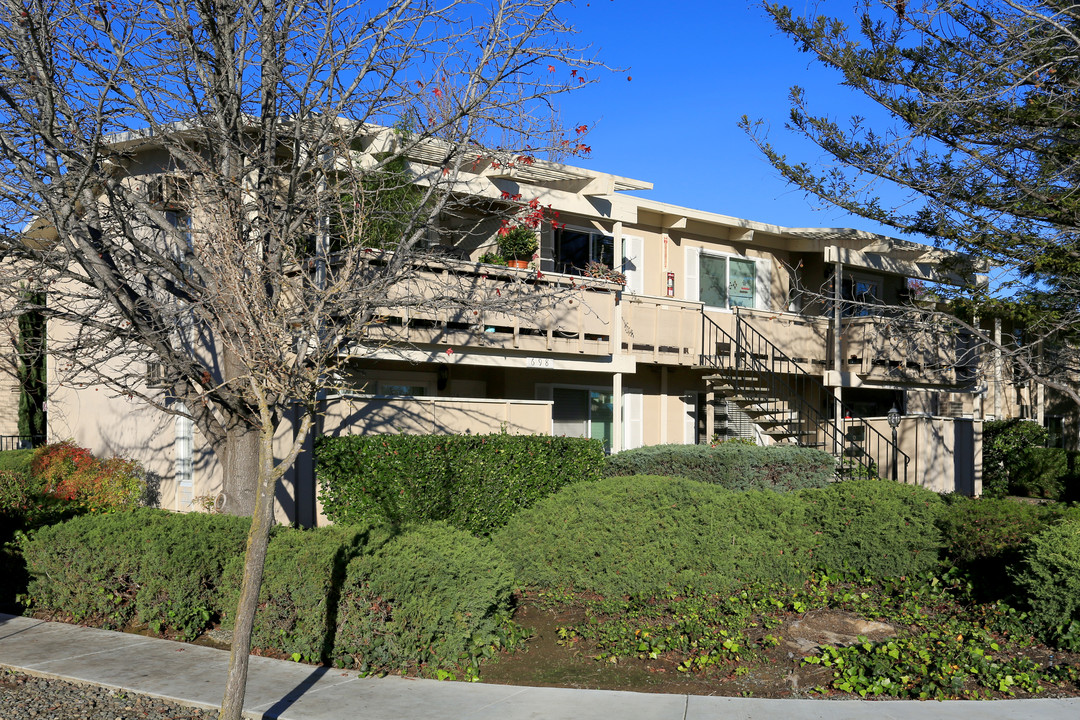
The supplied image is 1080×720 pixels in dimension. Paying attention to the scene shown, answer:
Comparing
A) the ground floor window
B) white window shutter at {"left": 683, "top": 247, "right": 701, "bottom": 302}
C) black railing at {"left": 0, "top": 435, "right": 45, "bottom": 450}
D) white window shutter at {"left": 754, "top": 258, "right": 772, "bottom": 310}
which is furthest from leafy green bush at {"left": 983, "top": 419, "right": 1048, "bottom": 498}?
black railing at {"left": 0, "top": 435, "right": 45, "bottom": 450}

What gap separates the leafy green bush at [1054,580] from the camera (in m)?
7.34

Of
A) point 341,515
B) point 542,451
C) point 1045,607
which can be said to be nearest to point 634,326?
point 542,451

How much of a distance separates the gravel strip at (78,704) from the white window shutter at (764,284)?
52.8ft

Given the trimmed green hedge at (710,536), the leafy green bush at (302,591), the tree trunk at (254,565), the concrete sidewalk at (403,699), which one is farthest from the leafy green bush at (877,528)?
the tree trunk at (254,565)

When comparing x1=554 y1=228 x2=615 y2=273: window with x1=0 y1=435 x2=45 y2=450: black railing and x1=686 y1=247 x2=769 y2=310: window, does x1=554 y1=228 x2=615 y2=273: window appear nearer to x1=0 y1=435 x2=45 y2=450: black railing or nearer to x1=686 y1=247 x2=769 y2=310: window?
x1=686 y1=247 x2=769 y2=310: window

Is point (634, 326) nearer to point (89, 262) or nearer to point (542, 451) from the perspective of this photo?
point (542, 451)

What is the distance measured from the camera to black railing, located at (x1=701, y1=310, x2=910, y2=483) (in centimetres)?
1645

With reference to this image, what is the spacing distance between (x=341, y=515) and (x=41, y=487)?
6.89m

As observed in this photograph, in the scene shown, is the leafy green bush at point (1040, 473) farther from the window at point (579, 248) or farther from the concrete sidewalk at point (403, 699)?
the concrete sidewalk at point (403, 699)

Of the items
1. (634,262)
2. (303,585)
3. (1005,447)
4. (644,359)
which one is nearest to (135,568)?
(303,585)

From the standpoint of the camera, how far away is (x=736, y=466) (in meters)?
12.8

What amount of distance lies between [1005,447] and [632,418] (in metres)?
10.6

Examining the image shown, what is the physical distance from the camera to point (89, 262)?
852 cm

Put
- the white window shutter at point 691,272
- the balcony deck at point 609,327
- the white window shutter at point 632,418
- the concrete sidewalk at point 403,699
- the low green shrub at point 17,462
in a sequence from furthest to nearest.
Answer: the white window shutter at point 691,272 < the white window shutter at point 632,418 < the low green shrub at point 17,462 < the balcony deck at point 609,327 < the concrete sidewalk at point 403,699
